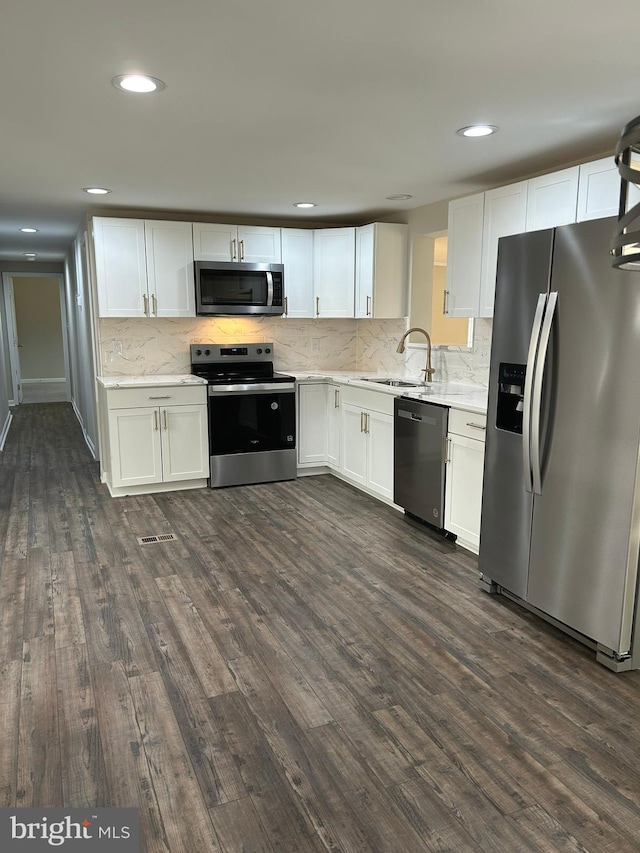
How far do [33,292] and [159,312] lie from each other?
9.06 metres

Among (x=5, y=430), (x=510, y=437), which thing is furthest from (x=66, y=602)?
(x=5, y=430)

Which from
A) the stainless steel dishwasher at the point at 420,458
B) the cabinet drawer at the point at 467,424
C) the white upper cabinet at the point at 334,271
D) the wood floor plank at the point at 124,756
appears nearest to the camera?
the wood floor plank at the point at 124,756

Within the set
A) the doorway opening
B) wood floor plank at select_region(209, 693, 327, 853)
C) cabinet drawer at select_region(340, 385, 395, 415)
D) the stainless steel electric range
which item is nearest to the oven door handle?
the stainless steel electric range

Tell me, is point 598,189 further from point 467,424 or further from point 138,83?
point 138,83

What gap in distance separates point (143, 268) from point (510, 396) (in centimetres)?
342

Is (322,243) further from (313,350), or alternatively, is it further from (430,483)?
(430,483)

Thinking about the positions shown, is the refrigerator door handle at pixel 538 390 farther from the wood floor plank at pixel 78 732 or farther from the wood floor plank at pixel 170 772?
the wood floor plank at pixel 78 732

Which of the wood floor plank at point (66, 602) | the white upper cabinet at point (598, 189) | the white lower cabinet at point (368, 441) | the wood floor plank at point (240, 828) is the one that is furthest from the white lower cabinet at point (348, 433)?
the wood floor plank at point (240, 828)

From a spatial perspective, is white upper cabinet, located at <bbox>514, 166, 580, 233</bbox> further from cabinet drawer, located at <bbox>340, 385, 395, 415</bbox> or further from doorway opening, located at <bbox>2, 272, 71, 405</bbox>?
doorway opening, located at <bbox>2, 272, 71, 405</bbox>

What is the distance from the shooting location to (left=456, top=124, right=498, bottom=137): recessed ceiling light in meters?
2.95

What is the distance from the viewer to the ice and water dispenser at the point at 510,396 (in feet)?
9.64

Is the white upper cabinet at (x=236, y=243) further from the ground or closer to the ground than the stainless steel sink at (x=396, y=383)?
further from the ground

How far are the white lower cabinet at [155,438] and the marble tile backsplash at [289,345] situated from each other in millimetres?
539

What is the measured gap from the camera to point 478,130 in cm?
301
